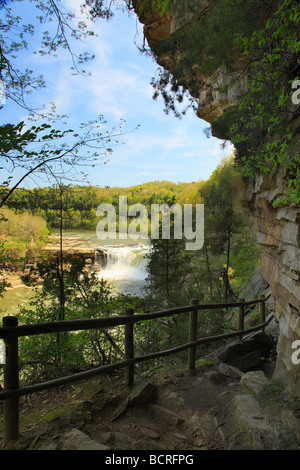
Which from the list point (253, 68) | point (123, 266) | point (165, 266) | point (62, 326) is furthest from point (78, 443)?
point (123, 266)

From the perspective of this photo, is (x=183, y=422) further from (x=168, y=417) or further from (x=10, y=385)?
(x=10, y=385)

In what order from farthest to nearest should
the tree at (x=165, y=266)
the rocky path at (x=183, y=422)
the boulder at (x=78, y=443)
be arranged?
the tree at (x=165, y=266) → the rocky path at (x=183, y=422) → the boulder at (x=78, y=443)

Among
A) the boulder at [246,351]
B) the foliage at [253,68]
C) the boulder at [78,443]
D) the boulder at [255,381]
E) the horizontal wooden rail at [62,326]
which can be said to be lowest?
the boulder at [246,351]

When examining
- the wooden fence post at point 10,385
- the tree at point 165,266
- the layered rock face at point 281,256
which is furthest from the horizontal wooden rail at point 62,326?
the tree at point 165,266

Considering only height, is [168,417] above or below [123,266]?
above

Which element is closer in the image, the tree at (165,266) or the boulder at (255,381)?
the boulder at (255,381)

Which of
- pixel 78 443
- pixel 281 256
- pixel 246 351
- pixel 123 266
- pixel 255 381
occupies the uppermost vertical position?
pixel 281 256

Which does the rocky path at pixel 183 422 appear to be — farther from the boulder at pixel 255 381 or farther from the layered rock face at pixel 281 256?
the layered rock face at pixel 281 256

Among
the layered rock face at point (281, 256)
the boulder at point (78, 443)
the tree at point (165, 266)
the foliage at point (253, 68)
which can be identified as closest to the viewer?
the boulder at point (78, 443)

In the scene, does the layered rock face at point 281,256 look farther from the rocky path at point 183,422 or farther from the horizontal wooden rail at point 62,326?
the horizontal wooden rail at point 62,326

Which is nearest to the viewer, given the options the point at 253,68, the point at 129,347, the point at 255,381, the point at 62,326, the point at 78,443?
the point at 78,443

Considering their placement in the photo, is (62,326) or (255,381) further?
(255,381)

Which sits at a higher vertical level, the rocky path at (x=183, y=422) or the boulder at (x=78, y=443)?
the boulder at (x=78, y=443)
